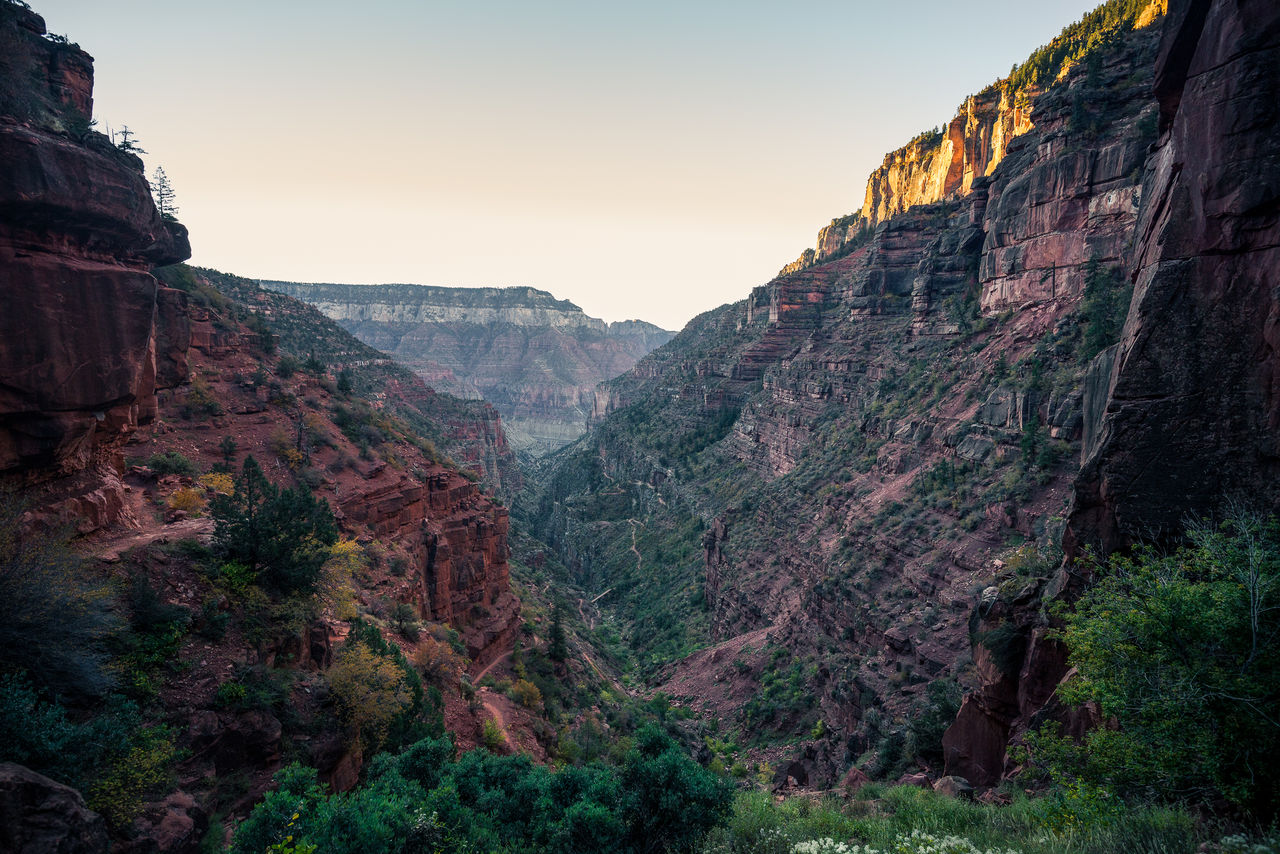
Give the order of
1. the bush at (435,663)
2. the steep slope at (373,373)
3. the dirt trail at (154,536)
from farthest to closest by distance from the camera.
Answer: the steep slope at (373,373), the bush at (435,663), the dirt trail at (154,536)

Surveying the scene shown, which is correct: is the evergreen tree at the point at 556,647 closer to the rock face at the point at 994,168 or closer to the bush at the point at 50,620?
the bush at the point at 50,620

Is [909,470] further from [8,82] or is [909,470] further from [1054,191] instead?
[8,82]

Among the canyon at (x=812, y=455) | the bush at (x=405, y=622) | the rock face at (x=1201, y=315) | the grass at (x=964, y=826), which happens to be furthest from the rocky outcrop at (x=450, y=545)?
the rock face at (x=1201, y=315)

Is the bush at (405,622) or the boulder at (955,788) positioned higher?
the boulder at (955,788)

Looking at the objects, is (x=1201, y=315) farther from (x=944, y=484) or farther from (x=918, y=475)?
(x=918, y=475)

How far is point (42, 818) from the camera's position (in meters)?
6.74

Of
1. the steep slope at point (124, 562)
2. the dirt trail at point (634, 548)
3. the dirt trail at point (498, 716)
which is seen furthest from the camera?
the dirt trail at point (634, 548)

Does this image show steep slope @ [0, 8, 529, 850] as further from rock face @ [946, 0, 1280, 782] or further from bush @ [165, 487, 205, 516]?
rock face @ [946, 0, 1280, 782]

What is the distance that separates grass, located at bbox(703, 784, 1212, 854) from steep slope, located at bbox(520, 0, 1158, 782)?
12.9 ft

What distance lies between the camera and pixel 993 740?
14.2m

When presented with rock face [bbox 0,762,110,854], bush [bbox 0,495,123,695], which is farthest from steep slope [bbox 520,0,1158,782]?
bush [bbox 0,495,123,695]

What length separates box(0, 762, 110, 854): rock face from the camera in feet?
21.0

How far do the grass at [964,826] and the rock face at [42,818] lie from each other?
27.9 feet

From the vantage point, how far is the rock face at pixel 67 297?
36.4 feet
